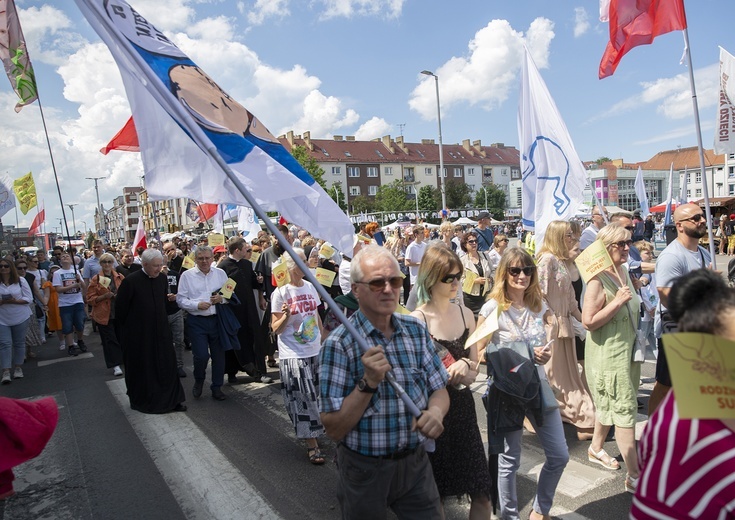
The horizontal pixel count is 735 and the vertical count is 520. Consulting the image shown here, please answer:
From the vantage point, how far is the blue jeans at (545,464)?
10.3ft

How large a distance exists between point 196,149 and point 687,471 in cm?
276

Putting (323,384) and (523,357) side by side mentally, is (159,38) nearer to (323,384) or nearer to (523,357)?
(323,384)

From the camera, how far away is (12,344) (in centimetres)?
806

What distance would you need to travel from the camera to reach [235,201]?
2.98 m

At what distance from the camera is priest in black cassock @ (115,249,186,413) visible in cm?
608

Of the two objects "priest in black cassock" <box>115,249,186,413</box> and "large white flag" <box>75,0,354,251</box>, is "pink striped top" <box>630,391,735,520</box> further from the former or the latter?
"priest in black cassock" <box>115,249,186,413</box>

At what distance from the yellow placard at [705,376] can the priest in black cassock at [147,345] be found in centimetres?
580

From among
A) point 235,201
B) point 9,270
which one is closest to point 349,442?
point 235,201

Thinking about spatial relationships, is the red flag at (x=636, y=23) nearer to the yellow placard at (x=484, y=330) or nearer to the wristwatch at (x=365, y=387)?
the yellow placard at (x=484, y=330)

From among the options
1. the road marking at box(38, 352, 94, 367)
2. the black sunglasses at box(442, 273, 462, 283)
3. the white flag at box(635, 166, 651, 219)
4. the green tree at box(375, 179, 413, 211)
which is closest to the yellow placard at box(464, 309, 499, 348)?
the black sunglasses at box(442, 273, 462, 283)

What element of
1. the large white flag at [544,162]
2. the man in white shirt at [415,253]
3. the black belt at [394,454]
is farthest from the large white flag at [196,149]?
the man in white shirt at [415,253]

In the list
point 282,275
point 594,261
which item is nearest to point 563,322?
point 594,261

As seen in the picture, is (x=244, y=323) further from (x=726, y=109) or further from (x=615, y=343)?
(x=726, y=109)

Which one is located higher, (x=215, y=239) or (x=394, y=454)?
(x=215, y=239)
